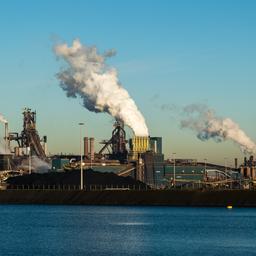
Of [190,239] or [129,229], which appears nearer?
[190,239]

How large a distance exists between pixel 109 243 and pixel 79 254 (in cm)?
1278

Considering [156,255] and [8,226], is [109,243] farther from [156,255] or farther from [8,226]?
[8,226]

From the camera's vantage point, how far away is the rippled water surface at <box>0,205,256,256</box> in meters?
108

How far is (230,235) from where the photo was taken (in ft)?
418

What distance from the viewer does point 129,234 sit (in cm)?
12925

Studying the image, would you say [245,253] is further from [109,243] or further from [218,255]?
[109,243]

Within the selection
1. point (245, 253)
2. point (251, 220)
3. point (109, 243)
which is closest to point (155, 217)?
point (251, 220)

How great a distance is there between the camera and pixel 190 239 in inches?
4801

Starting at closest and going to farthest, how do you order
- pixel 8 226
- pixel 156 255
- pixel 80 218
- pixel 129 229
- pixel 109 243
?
pixel 156 255 → pixel 109 243 → pixel 129 229 → pixel 8 226 → pixel 80 218

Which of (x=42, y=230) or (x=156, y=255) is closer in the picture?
(x=156, y=255)

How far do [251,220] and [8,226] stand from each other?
1547 inches

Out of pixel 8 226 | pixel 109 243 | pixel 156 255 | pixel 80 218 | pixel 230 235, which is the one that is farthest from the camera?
pixel 80 218

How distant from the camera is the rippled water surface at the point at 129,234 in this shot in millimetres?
108125

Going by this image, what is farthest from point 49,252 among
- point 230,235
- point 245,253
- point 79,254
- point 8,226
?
point 8,226
